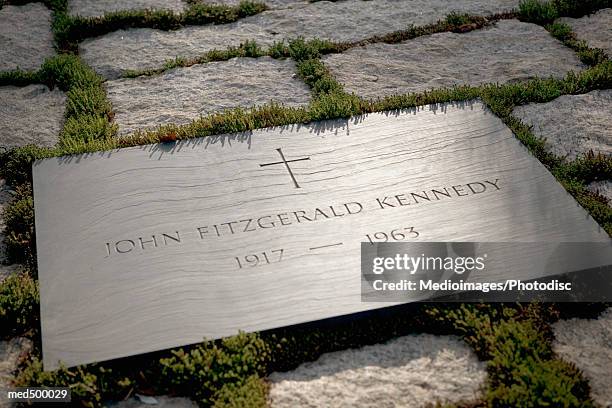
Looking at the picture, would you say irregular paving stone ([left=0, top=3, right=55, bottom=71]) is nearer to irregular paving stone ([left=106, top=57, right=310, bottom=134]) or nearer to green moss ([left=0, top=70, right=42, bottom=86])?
green moss ([left=0, top=70, right=42, bottom=86])

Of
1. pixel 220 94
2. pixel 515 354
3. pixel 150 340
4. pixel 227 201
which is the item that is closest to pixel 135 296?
pixel 150 340

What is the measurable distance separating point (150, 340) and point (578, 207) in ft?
5.47

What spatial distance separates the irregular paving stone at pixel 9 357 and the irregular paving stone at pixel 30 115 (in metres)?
1.28

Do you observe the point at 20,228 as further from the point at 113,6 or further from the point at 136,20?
the point at 113,6

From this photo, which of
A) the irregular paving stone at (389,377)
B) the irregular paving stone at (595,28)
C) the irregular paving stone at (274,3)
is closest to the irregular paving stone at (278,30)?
the irregular paving stone at (274,3)

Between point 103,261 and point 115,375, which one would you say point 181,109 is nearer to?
point 103,261

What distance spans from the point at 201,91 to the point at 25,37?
154cm

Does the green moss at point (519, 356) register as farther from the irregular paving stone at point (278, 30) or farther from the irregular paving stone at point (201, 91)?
the irregular paving stone at point (278, 30)

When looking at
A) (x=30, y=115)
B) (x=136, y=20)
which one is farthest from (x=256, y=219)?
(x=136, y=20)

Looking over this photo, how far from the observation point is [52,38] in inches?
175

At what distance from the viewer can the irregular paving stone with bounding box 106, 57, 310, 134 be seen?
11.5ft

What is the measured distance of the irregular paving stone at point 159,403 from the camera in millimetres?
2123

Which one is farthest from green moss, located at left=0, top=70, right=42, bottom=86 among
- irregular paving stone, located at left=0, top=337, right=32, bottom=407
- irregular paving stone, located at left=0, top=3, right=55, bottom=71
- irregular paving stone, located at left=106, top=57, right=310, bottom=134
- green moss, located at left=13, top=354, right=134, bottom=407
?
green moss, located at left=13, top=354, right=134, bottom=407

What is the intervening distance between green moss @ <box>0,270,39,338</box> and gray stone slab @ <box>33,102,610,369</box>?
0.09m
